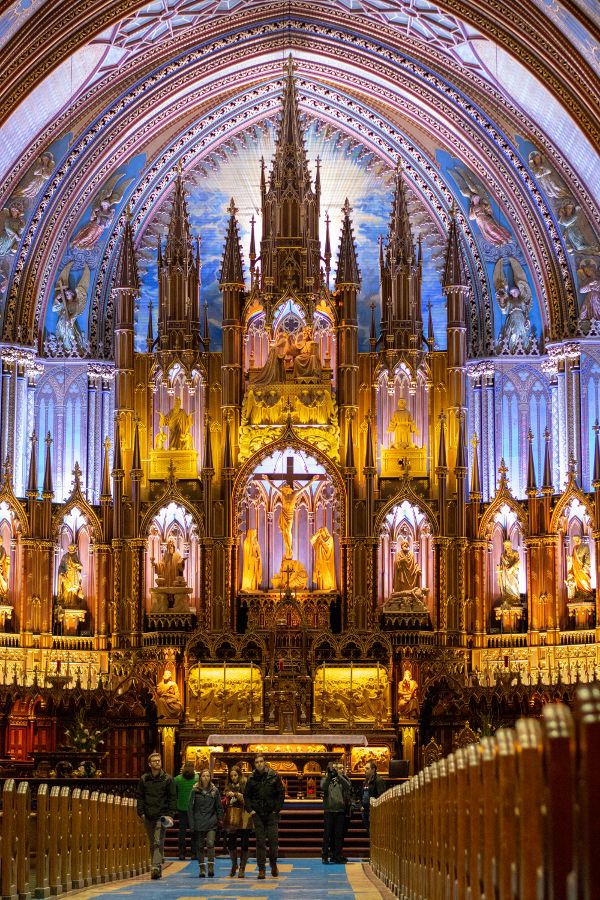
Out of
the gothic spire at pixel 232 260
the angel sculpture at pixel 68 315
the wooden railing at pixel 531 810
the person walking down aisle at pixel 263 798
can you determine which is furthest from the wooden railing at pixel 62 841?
the angel sculpture at pixel 68 315

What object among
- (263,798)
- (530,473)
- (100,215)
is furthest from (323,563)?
(263,798)

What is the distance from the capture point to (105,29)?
120ft

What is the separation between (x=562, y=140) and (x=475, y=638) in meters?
11.5

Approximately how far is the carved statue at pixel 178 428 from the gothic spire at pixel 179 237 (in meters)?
3.62

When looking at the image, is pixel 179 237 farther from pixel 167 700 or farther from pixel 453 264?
pixel 167 700

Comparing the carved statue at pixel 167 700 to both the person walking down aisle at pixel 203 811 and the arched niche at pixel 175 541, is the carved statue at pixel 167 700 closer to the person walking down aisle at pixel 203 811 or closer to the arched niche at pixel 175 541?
the arched niche at pixel 175 541

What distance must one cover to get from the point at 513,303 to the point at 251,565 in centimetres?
920

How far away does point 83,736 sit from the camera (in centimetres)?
3309

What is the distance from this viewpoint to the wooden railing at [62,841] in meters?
15.5

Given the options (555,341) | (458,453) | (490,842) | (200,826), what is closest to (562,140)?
(555,341)

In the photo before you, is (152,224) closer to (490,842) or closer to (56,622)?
(56,622)

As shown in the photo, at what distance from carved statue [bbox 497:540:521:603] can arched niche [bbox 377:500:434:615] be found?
166cm

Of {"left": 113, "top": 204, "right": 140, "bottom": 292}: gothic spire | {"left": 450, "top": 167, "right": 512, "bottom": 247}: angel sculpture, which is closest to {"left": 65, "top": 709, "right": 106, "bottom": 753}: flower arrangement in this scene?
{"left": 113, "top": 204, "right": 140, "bottom": 292}: gothic spire

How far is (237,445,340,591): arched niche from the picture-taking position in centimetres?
3728
